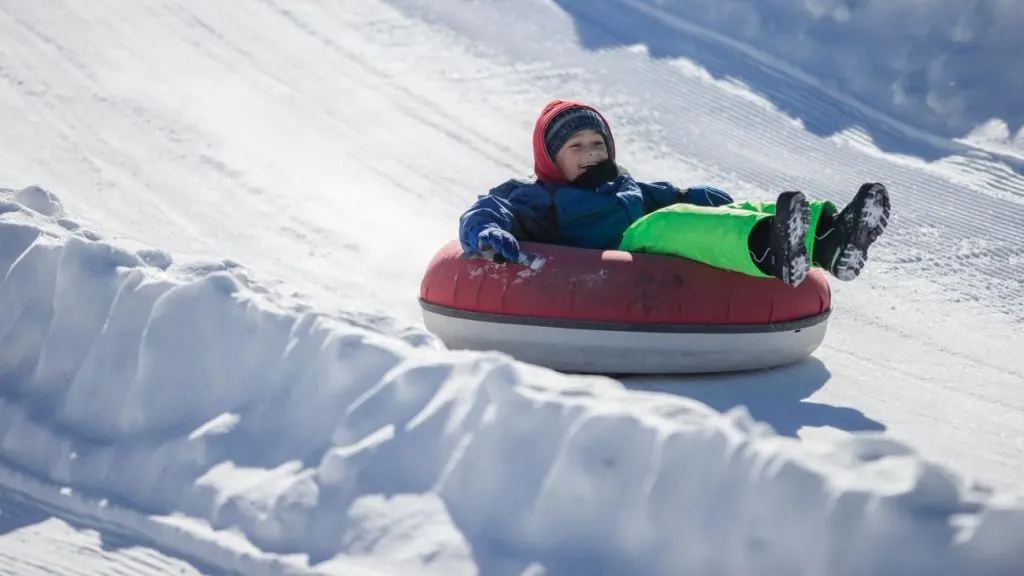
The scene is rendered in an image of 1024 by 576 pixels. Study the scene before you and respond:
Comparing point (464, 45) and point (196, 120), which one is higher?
point (464, 45)

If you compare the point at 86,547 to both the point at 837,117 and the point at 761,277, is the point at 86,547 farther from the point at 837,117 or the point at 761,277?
the point at 837,117

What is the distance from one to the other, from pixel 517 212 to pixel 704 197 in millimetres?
729

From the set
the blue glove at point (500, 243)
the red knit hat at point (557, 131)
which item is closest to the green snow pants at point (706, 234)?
the blue glove at point (500, 243)

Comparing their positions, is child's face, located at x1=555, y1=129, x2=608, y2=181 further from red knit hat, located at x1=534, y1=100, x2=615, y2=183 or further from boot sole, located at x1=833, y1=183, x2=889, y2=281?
boot sole, located at x1=833, y1=183, x2=889, y2=281

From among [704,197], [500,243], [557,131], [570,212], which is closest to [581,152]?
[557,131]

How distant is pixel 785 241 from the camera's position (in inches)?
114

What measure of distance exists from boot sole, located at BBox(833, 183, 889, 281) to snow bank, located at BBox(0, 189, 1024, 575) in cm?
104

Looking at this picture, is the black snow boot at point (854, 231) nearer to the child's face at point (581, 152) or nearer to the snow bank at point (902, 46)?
the child's face at point (581, 152)

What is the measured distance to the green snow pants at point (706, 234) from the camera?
3031mm

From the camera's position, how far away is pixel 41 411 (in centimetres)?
257

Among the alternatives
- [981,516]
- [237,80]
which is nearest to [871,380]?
[981,516]

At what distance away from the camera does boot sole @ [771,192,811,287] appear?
284 cm

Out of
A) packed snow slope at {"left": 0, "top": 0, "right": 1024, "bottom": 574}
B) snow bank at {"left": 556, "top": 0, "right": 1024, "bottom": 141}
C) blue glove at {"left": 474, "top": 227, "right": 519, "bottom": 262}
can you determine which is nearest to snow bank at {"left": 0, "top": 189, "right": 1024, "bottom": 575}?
packed snow slope at {"left": 0, "top": 0, "right": 1024, "bottom": 574}

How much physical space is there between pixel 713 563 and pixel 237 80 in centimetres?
537
